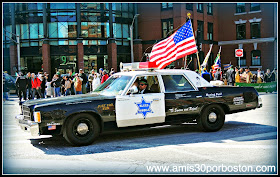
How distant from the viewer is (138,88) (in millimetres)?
7871

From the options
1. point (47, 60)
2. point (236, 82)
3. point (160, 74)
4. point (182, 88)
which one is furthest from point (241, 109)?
point (47, 60)

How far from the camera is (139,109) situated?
24.5ft

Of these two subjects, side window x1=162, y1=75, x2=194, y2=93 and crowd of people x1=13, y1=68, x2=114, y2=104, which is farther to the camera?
crowd of people x1=13, y1=68, x2=114, y2=104

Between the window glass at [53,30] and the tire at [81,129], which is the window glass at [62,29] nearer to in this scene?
the window glass at [53,30]

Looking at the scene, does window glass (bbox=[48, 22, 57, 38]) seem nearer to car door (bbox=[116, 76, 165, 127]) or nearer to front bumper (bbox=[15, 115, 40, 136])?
front bumper (bbox=[15, 115, 40, 136])

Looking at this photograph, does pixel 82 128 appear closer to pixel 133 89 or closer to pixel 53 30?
pixel 133 89

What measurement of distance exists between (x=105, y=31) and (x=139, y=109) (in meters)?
33.3

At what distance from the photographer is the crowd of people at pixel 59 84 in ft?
56.5

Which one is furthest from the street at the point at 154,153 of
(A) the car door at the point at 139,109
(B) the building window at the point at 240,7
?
(B) the building window at the point at 240,7

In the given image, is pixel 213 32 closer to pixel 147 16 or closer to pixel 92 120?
pixel 147 16

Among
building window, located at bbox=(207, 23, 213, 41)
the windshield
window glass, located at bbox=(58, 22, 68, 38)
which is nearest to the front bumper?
the windshield

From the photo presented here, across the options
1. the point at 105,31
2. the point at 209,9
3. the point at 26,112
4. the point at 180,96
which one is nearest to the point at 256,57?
the point at 209,9

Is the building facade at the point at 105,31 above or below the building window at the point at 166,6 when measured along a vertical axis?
below

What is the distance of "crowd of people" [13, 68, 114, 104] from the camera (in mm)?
17234
